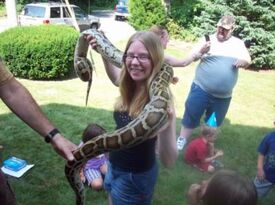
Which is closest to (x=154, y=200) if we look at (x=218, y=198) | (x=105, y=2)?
(x=218, y=198)

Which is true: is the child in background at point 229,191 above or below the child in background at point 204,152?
above

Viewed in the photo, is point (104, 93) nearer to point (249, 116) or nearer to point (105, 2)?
point (249, 116)

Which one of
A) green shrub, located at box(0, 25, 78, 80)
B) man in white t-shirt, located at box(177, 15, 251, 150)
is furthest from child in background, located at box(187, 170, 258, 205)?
green shrub, located at box(0, 25, 78, 80)

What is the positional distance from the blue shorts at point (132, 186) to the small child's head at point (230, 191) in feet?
2.80

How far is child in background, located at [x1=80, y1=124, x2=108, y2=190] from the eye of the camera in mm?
4965

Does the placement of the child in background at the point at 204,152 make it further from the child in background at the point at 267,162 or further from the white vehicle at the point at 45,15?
the white vehicle at the point at 45,15

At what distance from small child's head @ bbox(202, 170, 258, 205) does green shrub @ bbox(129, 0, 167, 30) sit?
1503cm

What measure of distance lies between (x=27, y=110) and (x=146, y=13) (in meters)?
15.3

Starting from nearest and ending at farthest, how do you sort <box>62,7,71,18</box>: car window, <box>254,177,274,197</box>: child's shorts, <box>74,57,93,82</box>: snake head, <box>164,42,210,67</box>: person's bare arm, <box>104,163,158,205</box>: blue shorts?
<box>104,163,158,205</box>: blue shorts, <box>74,57,93,82</box>: snake head, <box>254,177,274,197</box>: child's shorts, <box>164,42,210,67</box>: person's bare arm, <box>62,7,71,18</box>: car window

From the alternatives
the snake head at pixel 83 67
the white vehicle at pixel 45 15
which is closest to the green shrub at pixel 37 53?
the snake head at pixel 83 67

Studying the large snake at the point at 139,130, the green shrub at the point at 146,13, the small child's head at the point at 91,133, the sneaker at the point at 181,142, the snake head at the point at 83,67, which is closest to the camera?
the large snake at the point at 139,130

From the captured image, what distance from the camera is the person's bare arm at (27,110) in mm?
2756

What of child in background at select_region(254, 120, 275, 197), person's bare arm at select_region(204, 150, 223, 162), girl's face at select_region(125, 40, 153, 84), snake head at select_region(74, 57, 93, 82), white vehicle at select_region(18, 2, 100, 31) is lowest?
person's bare arm at select_region(204, 150, 223, 162)

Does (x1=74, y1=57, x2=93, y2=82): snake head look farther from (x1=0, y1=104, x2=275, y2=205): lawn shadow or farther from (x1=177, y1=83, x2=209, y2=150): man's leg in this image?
(x1=177, y1=83, x2=209, y2=150): man's leg
